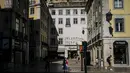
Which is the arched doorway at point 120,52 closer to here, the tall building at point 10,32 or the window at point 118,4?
the window at point 118,4

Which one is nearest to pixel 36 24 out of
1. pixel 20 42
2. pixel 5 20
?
pixel 20 42

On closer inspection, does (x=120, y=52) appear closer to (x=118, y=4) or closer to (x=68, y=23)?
(x=118, y=4)

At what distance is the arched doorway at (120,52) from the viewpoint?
114 feet

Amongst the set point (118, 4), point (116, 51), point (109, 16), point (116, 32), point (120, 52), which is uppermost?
point (118, 4)

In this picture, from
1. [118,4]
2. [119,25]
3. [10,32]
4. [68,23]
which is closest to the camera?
[10,32]

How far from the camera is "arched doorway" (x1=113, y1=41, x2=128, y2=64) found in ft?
114

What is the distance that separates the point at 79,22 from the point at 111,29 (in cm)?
4117

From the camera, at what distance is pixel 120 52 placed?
35.1 meters

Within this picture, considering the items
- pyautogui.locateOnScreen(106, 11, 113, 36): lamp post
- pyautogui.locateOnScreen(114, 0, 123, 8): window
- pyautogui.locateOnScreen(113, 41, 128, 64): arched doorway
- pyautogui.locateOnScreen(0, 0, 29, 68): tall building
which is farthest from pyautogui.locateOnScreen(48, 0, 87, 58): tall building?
pyautogui.locateOnScreen(106, 11, 113, 36): lamp post

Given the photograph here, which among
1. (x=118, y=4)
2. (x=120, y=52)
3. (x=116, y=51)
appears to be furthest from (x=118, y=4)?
(x=120, y=52)

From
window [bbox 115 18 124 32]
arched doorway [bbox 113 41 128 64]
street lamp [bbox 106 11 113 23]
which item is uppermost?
street lamp [bbox 106 11 113 23]

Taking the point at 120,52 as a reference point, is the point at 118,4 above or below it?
above

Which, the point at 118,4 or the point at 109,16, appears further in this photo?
the point at 118,4

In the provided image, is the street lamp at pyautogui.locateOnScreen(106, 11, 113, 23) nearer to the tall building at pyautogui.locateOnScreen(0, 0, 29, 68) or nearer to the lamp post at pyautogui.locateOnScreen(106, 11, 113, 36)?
the lamp post at pyautogui.locateOnScreen(106, 11, 113, 36)
